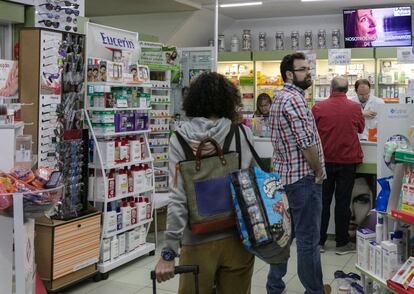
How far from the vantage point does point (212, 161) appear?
222 centimetres

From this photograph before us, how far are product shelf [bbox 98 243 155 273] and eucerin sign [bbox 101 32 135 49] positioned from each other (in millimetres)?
2052

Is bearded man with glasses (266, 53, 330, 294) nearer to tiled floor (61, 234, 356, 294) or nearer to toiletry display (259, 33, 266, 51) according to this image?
tiled floor (61, 234, 356, 294)

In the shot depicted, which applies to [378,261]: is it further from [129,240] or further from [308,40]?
[308,40]

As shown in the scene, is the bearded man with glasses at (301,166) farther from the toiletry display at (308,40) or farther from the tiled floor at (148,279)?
the toiletry display at (308,40)

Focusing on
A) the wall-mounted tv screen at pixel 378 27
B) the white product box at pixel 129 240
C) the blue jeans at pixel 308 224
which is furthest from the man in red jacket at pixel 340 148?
the wall-mounted tv screen at pixel 378 27

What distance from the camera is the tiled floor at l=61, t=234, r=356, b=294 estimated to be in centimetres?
439

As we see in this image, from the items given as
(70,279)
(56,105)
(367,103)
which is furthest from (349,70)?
(70,279)

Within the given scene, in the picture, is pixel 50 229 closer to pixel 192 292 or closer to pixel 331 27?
pixel 192 292

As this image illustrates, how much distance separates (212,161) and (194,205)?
202 mm

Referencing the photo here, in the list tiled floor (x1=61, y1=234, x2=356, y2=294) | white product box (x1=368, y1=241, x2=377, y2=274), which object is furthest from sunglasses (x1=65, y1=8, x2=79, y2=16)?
white product box (x1=368, y1=241, x2=377, y2=274)

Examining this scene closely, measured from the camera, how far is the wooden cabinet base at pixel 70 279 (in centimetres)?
417

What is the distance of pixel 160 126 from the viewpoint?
626 centimetres

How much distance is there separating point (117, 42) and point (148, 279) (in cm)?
235

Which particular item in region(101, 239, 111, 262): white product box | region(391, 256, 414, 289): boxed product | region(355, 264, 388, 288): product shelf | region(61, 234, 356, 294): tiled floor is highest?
region(391, 256, 414, 289): boxed product
